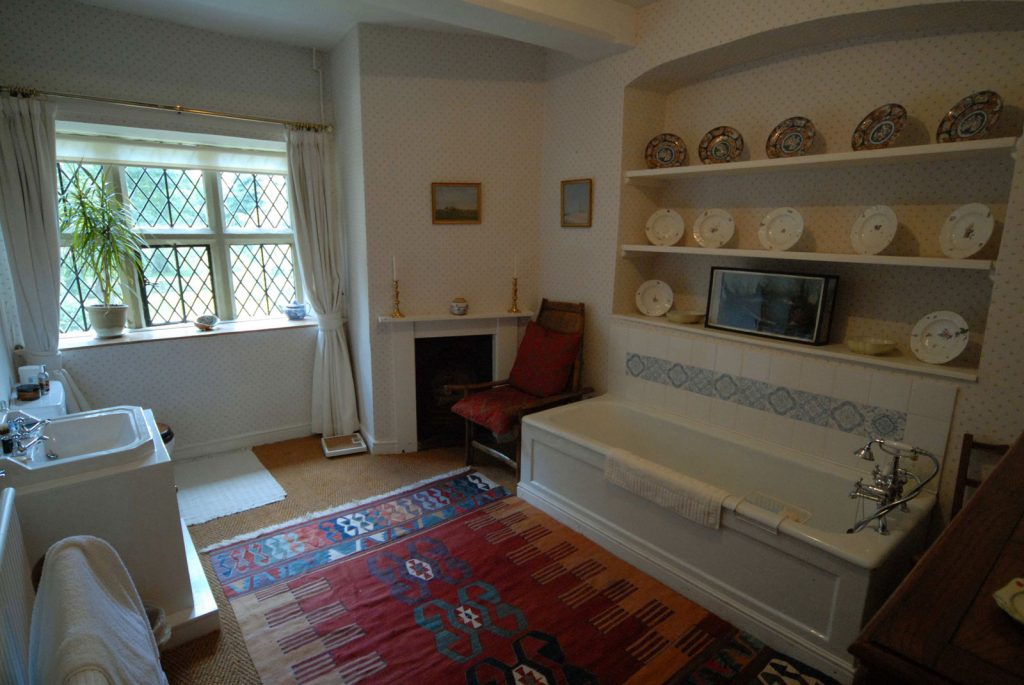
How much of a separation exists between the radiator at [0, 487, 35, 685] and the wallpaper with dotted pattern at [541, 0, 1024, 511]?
9.52ft

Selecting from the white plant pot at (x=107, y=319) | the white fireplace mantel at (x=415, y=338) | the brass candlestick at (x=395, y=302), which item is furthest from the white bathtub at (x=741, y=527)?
the white plant pot at (x=107, y=319)

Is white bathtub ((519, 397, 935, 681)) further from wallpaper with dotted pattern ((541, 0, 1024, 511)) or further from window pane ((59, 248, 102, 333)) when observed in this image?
window pane ((59, 248, 102, 333))

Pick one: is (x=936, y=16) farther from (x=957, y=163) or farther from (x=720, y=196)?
(x=720, y=196)

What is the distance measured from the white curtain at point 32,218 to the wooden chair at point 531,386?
2.28 meters

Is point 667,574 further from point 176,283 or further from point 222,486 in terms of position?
point 176,283

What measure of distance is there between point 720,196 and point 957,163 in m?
1.09

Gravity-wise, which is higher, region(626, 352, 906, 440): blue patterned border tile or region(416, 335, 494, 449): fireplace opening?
region(626, 352, 906, 440): blue patterned border tile

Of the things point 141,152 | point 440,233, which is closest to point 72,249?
point 141,152

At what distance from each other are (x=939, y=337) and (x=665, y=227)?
1519mm

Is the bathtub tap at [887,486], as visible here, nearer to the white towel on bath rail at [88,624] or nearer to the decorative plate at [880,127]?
the decorative plate at [880,127]

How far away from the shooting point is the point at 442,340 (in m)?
3.85

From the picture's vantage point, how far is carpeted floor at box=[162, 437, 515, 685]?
1948mm

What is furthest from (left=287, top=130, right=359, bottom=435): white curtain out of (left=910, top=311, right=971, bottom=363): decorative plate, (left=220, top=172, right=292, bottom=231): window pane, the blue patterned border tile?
(left=910, top=311, right=971, bottom=363): decorative plate

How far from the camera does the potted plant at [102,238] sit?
3.12m
